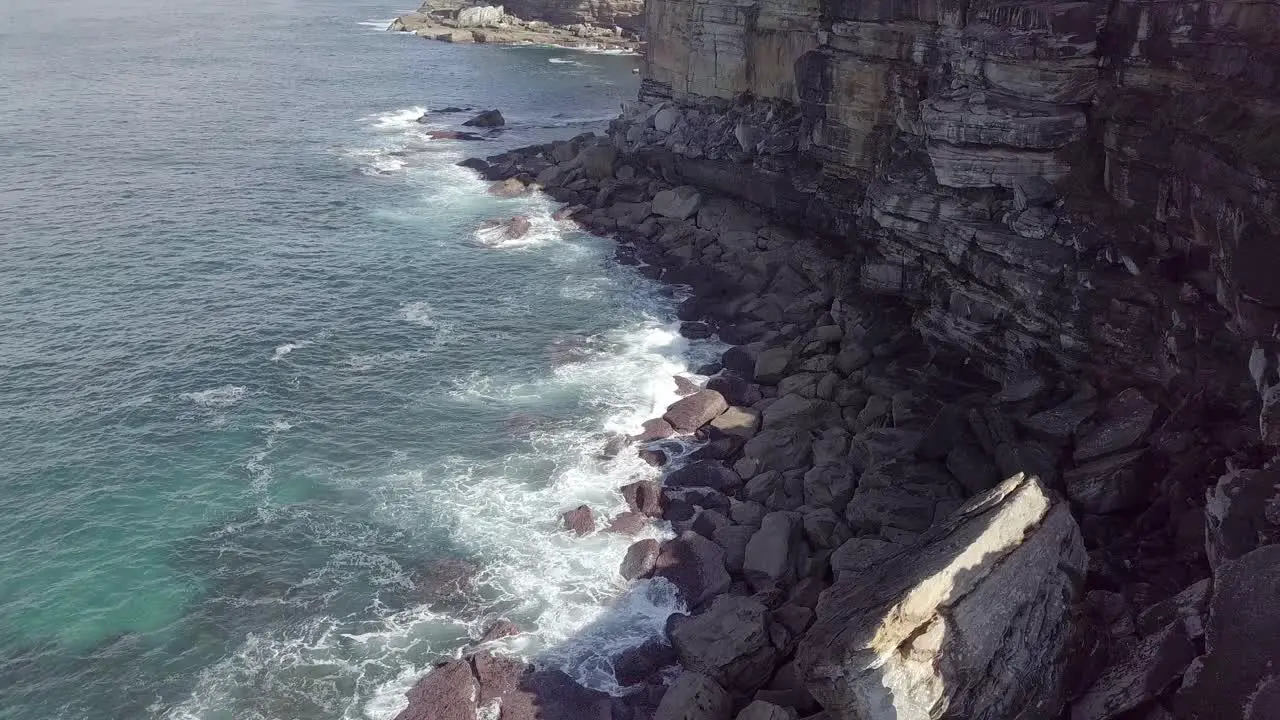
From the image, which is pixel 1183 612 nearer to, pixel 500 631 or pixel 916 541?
pixel 916 541

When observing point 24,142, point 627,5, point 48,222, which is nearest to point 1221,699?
point 48,222

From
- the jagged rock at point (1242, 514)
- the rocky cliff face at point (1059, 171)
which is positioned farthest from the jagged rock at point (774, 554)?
the jagged rock at point (1242, 514)

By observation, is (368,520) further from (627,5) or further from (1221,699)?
(627,5)

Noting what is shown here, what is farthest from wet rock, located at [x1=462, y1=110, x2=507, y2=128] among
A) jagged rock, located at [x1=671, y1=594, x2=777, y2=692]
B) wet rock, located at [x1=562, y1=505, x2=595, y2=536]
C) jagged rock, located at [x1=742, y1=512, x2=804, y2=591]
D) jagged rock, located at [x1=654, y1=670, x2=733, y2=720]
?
jagged rock, located at [x1=654, y1=670, x2=733, y2=720]

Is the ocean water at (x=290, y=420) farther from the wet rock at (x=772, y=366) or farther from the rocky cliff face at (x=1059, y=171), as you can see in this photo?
the rocky cliff face at (x=1059, y=171)

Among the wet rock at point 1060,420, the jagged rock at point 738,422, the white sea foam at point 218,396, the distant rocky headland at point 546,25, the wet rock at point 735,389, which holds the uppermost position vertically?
the distant rocky headland at point 546,25

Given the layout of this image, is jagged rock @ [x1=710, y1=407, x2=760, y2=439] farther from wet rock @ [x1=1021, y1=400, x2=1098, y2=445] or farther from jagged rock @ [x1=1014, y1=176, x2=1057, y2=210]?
jagged rock @ [x1=1014, y1=176, x2=1057, y2=210]
